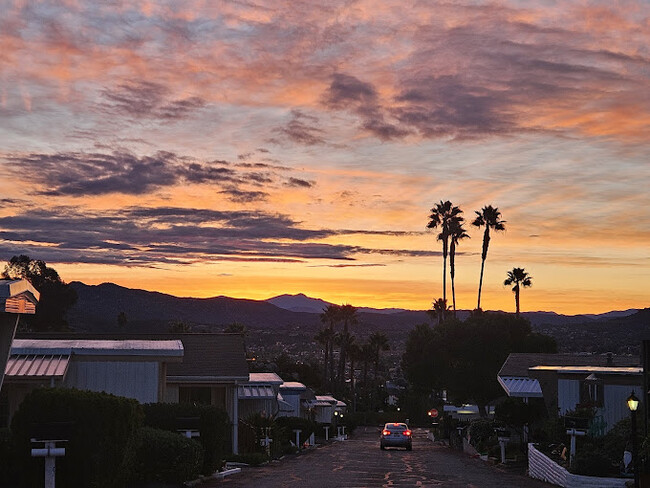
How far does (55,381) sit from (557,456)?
641 inches

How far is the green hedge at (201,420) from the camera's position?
80.5 ft

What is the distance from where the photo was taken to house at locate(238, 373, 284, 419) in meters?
43.9

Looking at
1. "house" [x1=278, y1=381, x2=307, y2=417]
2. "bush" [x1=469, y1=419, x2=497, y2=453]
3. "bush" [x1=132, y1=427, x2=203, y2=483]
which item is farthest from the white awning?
"house" [x1=278, y1=381, x2=307, y2=417]

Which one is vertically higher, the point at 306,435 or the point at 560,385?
the point at 560,385

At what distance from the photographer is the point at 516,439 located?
154 ft

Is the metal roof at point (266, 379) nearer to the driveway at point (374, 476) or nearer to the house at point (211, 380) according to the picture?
the house at point (211, 380)

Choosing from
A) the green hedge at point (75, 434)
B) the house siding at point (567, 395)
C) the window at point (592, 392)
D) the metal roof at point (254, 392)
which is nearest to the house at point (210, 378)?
the metal roof at point (254, 392)

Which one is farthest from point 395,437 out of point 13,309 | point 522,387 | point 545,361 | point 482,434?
point 13,309

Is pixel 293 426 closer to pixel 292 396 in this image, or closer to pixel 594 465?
pixel 292 396

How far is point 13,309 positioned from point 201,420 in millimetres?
9311

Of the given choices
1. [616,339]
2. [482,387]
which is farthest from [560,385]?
[616,339]

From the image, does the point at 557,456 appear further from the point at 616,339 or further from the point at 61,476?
the point at 616,339

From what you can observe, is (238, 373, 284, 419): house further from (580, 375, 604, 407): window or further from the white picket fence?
(580, 375, 604, 407): window

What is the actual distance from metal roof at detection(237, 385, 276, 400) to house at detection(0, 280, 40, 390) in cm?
2594
